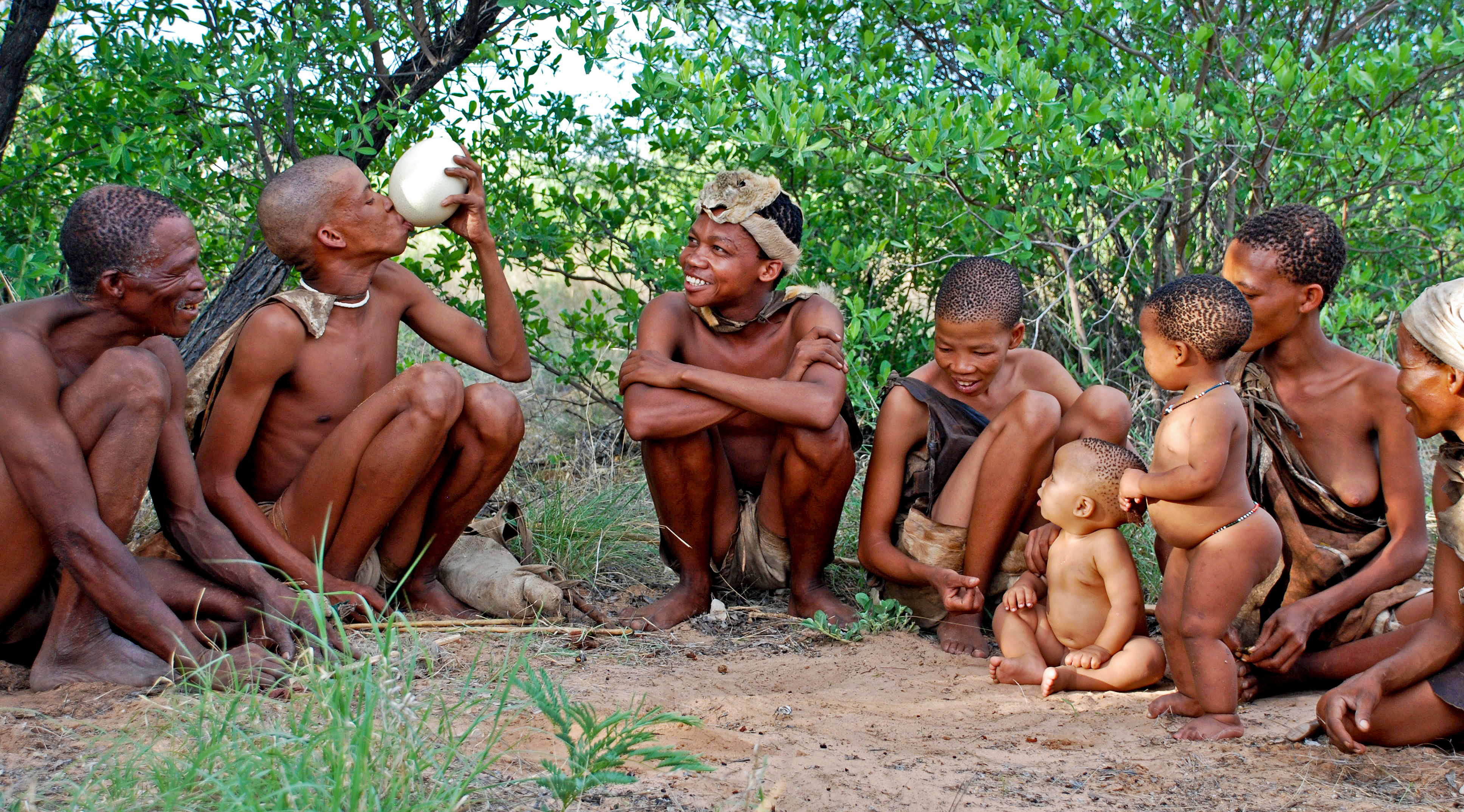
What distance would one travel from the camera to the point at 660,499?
3.52 m

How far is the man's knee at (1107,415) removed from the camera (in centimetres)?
326

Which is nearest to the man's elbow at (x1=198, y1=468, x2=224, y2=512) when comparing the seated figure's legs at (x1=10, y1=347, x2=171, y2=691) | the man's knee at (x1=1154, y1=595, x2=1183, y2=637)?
the seated figure's legs at (x1=10, y1=347, x2=171, y2=691)

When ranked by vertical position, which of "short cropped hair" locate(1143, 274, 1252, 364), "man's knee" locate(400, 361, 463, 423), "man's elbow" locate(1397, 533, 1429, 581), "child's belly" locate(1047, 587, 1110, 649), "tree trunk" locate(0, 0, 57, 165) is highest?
"tree trunk" locate(0, 0, 57, 165)

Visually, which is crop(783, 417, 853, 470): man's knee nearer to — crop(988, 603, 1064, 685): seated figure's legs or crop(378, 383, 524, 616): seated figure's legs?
crop(988, 603, 1064, 685): seated figure's legs

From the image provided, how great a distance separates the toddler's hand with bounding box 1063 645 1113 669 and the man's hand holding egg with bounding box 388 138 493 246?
2.00 metres

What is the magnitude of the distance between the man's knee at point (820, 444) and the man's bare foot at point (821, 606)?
435 mm

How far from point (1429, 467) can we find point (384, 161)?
4.49 metres

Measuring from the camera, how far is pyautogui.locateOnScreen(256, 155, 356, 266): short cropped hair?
3.18 meters

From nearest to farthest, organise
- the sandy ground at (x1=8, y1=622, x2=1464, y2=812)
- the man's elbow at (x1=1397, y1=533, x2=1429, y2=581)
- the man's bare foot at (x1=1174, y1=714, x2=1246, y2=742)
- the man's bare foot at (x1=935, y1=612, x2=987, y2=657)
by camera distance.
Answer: the sandy ground at (x1=8, y1=622, x2=1464, y2=812) < the man's bare foot at (x1=1174, y1=714, x2=1246, y2=742) < the man's elbow at (x1=1397, y1=533, x2=1429, y2=581) < the man's bare foot at (x1=935, y1=612, x2=987, y2=657)

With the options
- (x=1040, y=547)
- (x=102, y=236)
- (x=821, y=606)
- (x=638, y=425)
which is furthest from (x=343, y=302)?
(x=1040, y=547)

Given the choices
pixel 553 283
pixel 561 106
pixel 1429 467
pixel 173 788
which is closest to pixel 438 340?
pixel 561 106

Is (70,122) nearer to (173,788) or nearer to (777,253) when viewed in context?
(777,253)

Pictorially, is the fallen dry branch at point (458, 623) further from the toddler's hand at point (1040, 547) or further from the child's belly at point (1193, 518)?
the child's belly at point (1193, 518)

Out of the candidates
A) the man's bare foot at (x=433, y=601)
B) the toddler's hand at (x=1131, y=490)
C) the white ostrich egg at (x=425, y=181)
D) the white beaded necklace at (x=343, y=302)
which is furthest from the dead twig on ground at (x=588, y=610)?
the toddler's hand at (x=1131, y=490)
